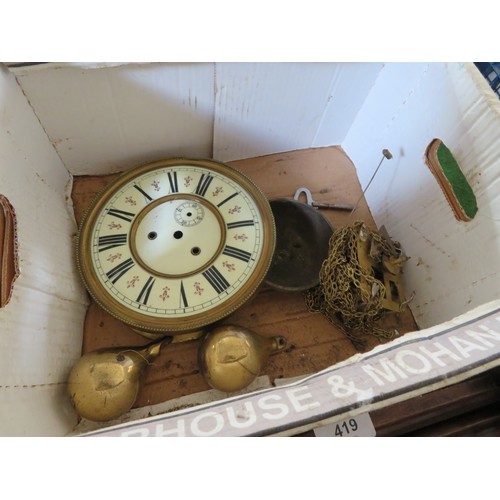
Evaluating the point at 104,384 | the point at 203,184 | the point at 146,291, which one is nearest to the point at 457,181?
the point at 203,184

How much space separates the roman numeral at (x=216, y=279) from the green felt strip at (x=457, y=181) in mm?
559

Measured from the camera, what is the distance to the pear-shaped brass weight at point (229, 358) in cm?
89

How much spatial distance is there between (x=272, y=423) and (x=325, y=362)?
1.75 ft

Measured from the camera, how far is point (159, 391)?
3.32 feet

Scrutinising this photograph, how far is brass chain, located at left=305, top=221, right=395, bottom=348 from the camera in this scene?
3.12ft

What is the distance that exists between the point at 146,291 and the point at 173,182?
30 cm

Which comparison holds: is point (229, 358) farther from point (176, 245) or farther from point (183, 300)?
→ point (176, 245)

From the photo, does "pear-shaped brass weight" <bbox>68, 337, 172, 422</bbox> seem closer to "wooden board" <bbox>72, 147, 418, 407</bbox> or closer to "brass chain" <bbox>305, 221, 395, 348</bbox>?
"wooden board" <bbox>72, 147, 418, 407</bbox>

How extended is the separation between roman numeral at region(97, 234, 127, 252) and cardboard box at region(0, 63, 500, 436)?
0.10 m

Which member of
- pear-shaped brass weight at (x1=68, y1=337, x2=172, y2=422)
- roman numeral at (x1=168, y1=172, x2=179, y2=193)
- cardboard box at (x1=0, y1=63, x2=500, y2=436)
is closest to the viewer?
cardboard box at (x1=0, y1=63, x2=500, y2=436)

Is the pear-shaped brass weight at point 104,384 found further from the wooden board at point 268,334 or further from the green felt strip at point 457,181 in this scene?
the green felt strip at point 457,181

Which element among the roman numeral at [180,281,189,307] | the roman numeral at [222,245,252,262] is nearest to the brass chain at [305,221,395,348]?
the roman numeral at [222,245,252,262]

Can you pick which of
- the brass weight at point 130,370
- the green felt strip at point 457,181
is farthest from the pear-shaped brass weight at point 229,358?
the green felt strip at point 457,181

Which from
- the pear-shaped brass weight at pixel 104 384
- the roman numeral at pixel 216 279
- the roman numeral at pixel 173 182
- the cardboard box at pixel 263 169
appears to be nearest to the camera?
the cardboard box at pixel 263 169
